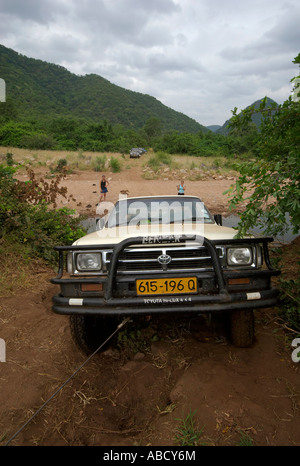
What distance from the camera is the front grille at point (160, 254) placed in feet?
8.13

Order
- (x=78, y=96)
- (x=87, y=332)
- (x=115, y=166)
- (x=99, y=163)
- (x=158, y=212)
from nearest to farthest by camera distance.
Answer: (x=87, y=332), (x=158, y=212), (x=115, y=166), (x=99, y=163), (x=78, y=96)

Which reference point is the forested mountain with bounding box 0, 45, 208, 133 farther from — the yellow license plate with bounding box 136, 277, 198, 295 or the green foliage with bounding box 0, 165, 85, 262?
the yellow license plate with bounding box 136, 277, 198, 295

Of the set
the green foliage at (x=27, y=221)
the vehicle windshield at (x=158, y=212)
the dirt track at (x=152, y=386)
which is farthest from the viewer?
the green foliage at (x=27, y=221)

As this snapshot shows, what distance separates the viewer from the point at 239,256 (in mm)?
2586

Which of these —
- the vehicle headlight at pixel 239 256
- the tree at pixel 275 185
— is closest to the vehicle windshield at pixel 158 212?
the tree at pixel 275 185

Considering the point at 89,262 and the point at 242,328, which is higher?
the point at 89,262

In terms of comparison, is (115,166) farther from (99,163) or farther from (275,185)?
(275,185)

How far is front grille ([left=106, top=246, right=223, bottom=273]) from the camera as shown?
2.48m

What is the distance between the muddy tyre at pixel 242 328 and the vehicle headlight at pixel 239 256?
44 centimetres

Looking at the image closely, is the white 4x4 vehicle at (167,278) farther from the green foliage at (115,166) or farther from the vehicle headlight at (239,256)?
the green foliage at (115,166)

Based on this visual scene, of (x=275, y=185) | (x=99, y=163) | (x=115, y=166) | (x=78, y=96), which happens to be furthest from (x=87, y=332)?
(x=78, y=96)

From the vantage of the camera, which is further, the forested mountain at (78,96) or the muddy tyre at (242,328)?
the forested mountain at (78,96)

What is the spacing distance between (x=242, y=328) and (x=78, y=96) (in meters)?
98.7
